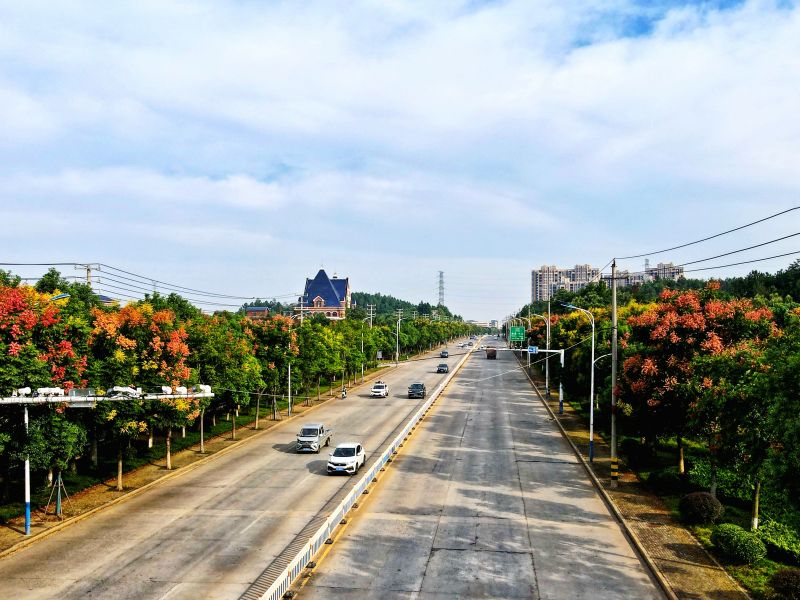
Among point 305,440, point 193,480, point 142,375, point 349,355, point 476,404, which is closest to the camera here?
point 142,375

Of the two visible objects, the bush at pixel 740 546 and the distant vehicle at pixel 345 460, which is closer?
the bush at pixel 740 546

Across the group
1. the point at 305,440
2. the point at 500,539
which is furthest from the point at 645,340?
the point at 305,440

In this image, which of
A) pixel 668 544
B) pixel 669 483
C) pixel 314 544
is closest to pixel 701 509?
pixel 668 544

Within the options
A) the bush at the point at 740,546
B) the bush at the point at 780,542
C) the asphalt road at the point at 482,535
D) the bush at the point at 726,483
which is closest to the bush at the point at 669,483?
the bush at the point at 726,483

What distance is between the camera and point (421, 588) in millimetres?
18562

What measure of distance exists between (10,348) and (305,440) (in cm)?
2068

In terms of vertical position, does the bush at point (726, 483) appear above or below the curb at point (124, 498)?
above

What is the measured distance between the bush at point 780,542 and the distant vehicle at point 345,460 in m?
19.7

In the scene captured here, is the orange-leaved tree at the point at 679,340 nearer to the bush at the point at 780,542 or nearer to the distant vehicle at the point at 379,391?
the bush at the point at 780,542

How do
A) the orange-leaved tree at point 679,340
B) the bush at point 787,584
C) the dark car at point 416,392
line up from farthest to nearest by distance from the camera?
the dark car at point 416,392, the orange-leaved tree at point 679,340, the bush at point 787,584

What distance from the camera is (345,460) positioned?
111 ft

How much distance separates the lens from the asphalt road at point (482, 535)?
18.8m

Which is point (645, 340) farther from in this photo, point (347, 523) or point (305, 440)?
point (305, 440)

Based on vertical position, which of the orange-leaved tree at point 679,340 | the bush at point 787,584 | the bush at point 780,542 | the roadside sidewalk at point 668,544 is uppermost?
the orange-leaved tree at point 679,340
